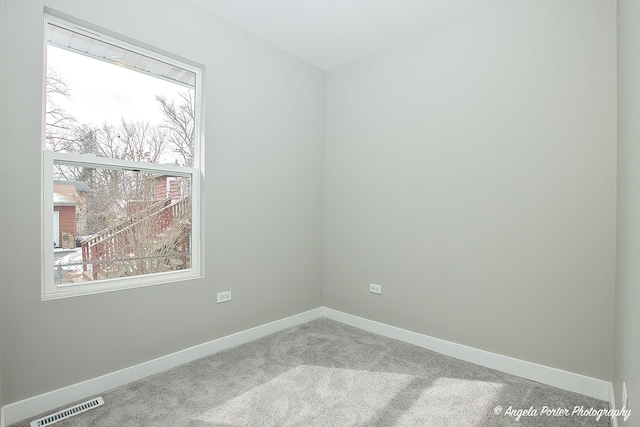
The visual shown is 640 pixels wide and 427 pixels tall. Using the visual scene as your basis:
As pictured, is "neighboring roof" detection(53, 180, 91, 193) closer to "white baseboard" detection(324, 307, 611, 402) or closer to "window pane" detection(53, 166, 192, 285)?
"window pane" detection(53, 166, 192, 285)

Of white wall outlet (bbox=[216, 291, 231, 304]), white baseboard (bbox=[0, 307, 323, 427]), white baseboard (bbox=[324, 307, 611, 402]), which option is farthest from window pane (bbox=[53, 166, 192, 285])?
white baseboard (bbox=[324, 307, 611, 402])

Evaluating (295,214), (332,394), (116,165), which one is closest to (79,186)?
(116,165)

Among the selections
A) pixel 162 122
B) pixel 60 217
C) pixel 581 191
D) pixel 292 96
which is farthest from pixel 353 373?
pixel 292 96

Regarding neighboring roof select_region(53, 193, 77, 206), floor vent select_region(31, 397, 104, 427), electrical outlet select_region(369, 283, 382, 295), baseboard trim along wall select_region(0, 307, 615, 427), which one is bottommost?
floor vent select_region(31, 397, 104, 427)

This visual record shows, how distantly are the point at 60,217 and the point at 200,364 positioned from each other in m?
1.45

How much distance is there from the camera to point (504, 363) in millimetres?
2416

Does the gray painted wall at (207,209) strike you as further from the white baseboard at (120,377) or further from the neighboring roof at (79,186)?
the neighboring roof at (79,186)

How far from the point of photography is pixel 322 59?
3428mm

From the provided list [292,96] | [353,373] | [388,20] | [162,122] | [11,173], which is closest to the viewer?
[11,173]

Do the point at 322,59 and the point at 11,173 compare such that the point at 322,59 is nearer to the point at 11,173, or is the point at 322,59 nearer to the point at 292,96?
the point at 292,96

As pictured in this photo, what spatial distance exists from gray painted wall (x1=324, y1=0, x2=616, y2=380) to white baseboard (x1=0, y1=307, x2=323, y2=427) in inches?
45.6

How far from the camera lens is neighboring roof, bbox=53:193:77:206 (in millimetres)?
2025

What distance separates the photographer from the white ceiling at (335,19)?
2.54 metres

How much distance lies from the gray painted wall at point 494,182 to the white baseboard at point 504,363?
6cm
